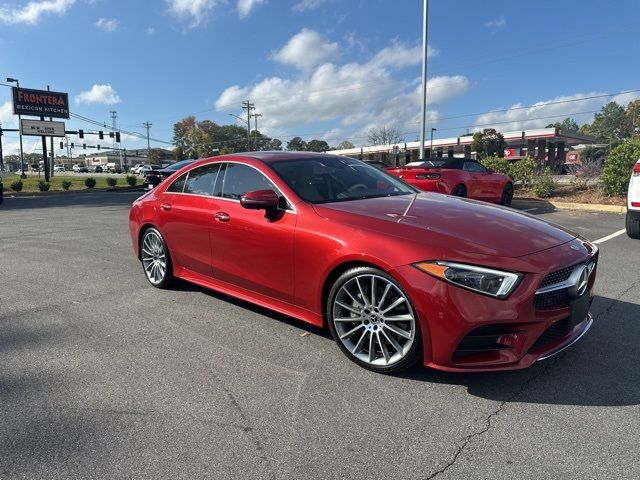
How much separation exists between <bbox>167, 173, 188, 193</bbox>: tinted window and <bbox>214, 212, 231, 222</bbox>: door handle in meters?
Result: 0.93

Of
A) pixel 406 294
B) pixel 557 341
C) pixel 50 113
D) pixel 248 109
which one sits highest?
pixel 248 109

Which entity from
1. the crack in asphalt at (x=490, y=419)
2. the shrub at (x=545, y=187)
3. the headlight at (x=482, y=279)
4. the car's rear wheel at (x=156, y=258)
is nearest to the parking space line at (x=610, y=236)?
the crack in asphalt at (x=490, y=419)

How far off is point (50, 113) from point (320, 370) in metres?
50.3

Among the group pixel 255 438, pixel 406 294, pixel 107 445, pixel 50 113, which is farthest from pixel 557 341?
pixel 50 113

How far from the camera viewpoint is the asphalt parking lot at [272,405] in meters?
2.36

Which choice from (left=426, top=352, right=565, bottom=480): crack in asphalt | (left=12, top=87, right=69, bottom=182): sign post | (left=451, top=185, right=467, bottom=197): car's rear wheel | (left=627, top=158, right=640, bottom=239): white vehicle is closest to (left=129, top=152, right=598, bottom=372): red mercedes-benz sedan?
(left=426, top=352, right=565, bottom=480): crack in asphalt

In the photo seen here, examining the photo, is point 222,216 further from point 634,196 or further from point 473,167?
point 473,167

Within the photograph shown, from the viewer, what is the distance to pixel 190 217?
4.72 m

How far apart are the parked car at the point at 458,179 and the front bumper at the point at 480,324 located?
24.5ft

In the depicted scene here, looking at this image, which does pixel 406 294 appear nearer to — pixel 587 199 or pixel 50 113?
pixel 587 199

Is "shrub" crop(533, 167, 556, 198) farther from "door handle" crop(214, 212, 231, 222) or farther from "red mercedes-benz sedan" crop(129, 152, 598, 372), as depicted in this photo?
"door handle" crop(214, 212, 231, 222)

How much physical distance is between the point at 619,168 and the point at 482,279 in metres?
12.9

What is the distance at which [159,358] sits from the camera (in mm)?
3578

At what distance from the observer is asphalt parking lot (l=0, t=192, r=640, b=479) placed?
2.36 metres
